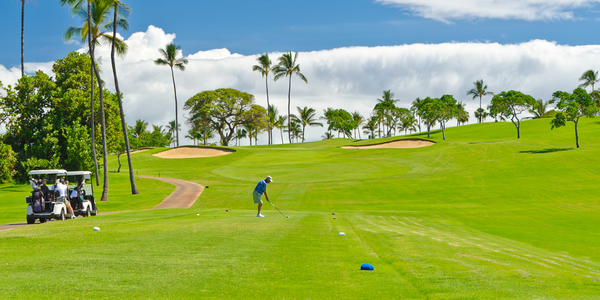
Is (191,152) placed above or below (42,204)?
above

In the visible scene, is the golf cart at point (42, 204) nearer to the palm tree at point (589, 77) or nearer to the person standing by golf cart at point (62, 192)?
the person standing by golf cart at point (62, 192)

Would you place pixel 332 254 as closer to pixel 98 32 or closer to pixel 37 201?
pixel 37 201

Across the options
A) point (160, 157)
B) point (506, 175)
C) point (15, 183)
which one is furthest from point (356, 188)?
point (160, 157)

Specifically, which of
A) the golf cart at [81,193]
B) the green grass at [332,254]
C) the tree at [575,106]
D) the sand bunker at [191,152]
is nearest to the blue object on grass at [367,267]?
the green grass at [332,254]

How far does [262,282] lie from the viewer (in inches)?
262

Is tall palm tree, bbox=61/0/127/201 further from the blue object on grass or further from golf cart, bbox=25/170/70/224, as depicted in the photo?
the blue object on grass

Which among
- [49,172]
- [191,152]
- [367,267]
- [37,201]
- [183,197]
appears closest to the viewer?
[367,267]

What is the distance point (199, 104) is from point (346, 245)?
87831 millimetres

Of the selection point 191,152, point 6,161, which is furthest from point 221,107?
point 6,161

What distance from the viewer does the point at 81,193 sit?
22.2m

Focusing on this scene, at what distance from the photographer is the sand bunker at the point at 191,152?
249 feet

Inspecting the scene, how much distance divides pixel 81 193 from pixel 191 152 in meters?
56.5

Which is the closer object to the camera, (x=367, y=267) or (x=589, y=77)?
(x=367, y=267)

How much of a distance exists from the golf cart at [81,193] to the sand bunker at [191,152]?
5169 cm
